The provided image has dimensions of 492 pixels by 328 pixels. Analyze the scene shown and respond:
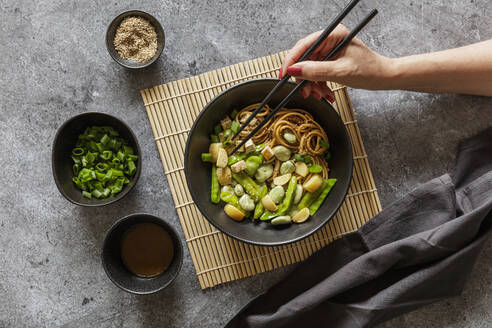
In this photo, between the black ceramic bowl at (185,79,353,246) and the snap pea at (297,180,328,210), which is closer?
the black ceramic bowl at (185,79,353,246)

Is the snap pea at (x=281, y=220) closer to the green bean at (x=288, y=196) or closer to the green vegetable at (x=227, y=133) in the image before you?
the green bean at (x=288, y=196)

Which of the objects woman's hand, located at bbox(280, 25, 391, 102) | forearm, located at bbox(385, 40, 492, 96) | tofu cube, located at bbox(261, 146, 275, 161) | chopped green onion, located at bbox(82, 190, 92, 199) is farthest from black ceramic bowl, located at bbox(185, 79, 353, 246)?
chopped green onion, located at bbox(82, 190, 92, 199)

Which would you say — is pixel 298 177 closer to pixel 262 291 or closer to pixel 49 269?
pixel 262 291

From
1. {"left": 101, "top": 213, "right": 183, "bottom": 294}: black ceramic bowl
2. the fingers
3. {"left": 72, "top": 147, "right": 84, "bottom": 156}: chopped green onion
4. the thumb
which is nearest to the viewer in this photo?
the thumb

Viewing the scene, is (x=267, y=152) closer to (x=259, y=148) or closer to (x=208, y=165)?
(x=259, y=148)

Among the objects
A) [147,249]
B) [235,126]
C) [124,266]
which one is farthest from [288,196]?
[124,266]

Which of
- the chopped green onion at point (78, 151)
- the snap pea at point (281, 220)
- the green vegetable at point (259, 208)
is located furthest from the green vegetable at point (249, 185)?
the chopped green onion at point (78, 151)

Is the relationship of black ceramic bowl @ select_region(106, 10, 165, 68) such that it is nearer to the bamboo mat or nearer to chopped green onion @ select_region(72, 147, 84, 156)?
the bamboo mat
